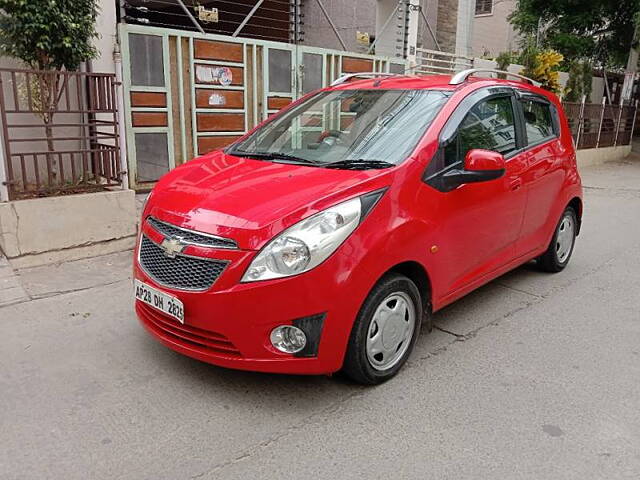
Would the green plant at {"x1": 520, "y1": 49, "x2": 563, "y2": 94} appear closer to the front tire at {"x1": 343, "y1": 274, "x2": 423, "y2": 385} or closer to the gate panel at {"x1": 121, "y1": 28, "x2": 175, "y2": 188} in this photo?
the gate panel at {"x1": 121, "y1": 28, "x2": 175, "y2": 188}

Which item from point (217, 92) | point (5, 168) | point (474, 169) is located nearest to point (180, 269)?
point (474, 169)

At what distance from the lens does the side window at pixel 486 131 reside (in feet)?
→ 12.2

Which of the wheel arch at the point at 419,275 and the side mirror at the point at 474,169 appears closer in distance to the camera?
the wheel arch at the point at 419,275

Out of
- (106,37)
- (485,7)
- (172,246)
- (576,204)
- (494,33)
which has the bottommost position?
(576,204)

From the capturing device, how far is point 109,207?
556 centimetres

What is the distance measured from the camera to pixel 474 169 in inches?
142

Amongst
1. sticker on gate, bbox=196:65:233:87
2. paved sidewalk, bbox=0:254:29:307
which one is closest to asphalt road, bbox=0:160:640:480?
paved sidewalk, bbox=0:254:29:307

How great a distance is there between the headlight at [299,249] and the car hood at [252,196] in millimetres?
48

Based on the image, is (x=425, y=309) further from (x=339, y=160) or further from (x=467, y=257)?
(x=339, y=160)

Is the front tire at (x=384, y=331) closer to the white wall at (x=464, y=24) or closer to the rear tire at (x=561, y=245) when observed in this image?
the rear tire at (x=561, y=245)

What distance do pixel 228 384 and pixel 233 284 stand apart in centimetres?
74

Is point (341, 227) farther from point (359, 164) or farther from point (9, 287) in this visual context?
point (9, 287)

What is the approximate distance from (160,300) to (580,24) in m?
17.1

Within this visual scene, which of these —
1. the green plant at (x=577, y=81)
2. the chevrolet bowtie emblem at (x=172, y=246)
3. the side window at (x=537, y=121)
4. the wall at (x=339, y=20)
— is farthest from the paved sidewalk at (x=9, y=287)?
the green plant at (x=577, y=81)
